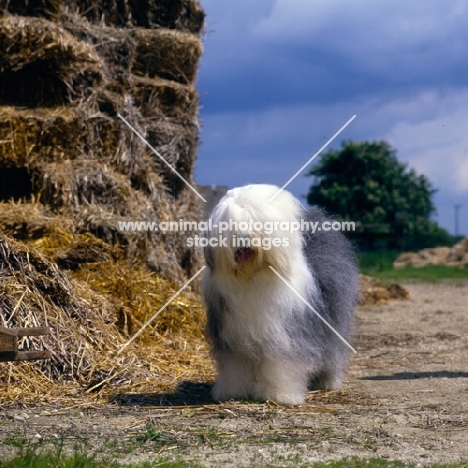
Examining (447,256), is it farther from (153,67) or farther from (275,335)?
(275,335)

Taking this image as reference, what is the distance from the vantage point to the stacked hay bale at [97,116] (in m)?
7.51

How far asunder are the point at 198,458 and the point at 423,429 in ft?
4.68

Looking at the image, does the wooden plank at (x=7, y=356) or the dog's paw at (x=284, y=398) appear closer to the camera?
the wooden plank at (x=7, y=356)

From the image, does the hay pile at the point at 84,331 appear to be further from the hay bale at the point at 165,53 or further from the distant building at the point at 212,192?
the distant building at the point at 212,192

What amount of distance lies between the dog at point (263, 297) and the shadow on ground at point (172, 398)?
178 millimetres

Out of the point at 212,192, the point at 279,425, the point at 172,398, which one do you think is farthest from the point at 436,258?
the point at 279,425

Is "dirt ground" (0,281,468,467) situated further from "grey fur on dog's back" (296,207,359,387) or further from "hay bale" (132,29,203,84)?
"hay bale" (132,29,203,84)

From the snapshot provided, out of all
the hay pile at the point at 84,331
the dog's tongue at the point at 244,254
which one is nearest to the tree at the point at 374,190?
the hay pile at the point at 84,331

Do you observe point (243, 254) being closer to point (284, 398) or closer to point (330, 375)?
point (284, 398)

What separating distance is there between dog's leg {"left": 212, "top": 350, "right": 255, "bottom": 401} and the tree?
1910 centimetres

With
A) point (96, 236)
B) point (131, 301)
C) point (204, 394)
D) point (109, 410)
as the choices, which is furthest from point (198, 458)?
point (96, 236)

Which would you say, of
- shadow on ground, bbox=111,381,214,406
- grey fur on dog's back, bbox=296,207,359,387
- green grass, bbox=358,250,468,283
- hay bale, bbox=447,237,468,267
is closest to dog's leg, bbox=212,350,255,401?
shadow on ground, bbox=111,381,214,406

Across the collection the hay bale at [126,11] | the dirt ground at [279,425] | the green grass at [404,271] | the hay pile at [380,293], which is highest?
the hay bale at [126,11]

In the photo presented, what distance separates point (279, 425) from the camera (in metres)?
4.70
